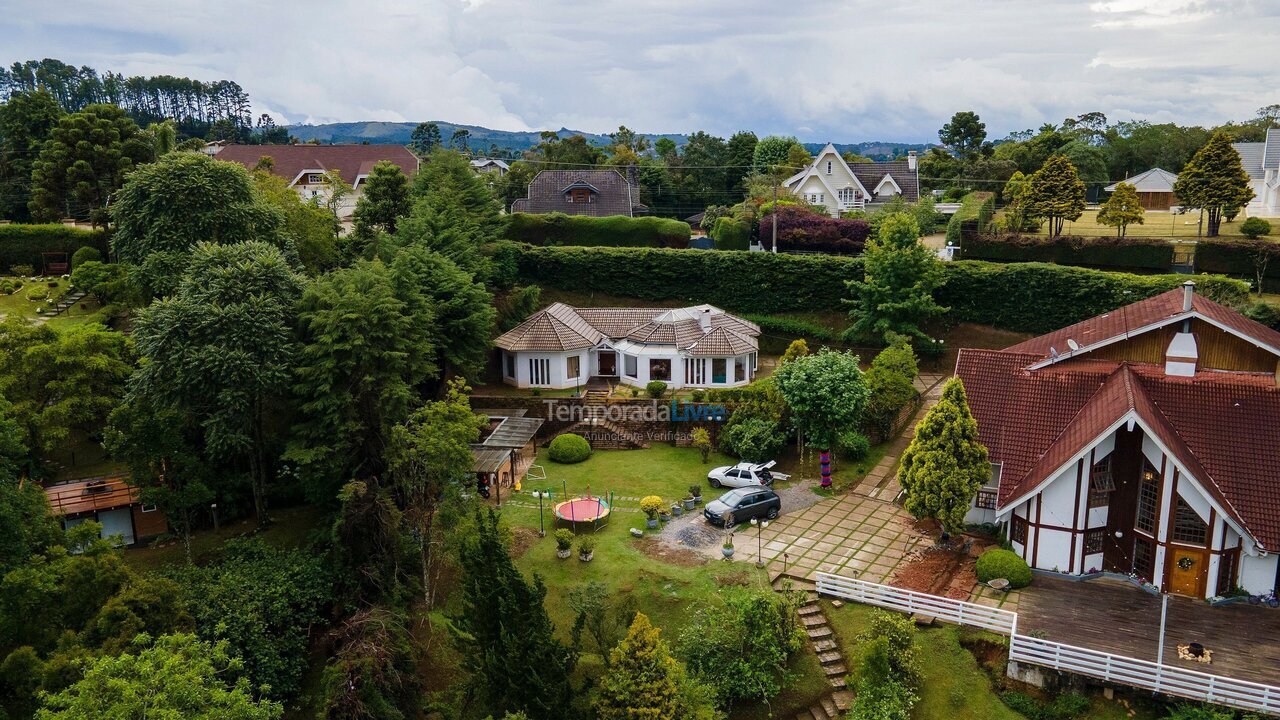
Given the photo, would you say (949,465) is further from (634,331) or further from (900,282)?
(634,331)

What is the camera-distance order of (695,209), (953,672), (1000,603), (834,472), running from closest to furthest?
(953,672)
(1000,603)
(834,472)
(695,209)

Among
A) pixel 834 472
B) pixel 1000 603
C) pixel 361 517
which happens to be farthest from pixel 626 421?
pixel 1000 603

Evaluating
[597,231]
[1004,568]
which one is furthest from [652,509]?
[597,231]

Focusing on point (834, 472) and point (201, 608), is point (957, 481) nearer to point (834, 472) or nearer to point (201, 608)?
point (834, 472)

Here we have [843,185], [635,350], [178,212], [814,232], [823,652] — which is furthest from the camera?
[843,185]

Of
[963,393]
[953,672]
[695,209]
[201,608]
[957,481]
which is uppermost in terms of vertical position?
[695,209]

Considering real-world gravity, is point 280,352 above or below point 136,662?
above
